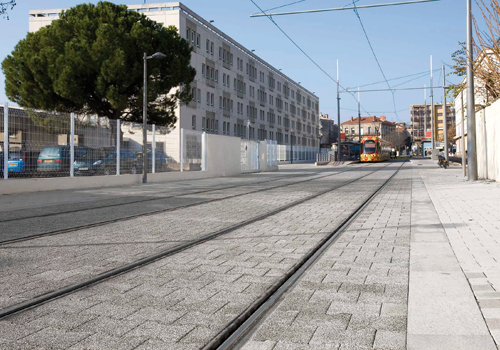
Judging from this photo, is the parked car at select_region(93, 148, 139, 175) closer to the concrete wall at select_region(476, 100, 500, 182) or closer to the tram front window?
the concrete wall at select_region(476, 100, 500, 182)

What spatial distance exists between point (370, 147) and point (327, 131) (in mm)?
94166

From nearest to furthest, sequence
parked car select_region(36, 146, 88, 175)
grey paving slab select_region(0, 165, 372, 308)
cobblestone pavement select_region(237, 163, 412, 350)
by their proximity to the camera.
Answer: cobblestone pavement select_region(237, 163, 412, 350), grey paving slab select_region(0, 165, 372, 308), parked car select_region(36, 146, 88, 175)

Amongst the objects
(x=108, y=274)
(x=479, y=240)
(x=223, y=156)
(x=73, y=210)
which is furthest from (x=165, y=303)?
(x=223, y=156)

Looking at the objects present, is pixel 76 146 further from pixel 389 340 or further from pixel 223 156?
pixel 389 340

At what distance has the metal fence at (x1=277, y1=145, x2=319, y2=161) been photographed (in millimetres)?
72625

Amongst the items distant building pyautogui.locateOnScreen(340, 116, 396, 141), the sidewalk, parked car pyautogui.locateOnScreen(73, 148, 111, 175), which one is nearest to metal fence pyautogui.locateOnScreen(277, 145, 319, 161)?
parked car pyautogui.locateOnScreen(73, 148, 111, 175)

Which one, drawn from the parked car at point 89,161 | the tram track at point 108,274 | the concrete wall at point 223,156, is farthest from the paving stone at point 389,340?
the concrete wall at point 223,156

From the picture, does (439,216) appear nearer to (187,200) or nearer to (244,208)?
(244,208)

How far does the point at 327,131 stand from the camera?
158 metres

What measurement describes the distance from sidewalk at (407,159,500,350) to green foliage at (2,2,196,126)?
1034 inches

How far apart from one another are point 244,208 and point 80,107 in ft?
81.3

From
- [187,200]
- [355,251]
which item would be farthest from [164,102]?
[355,251]

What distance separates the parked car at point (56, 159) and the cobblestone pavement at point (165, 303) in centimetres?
1191

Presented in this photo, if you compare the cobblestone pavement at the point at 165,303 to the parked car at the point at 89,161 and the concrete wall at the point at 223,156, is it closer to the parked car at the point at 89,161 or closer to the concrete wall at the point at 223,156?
the parked car at the point at 89,161
